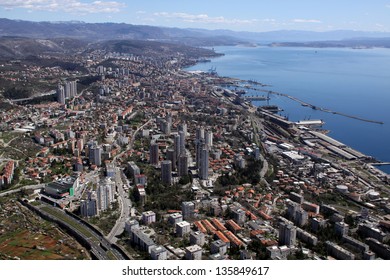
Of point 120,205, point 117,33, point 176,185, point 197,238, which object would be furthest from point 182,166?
point 117,33

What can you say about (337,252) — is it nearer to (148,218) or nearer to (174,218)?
(174,218)

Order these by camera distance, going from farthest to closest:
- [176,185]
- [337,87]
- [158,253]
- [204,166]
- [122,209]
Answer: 1. [337,87]
2. [204,166]
3. [176,185]
4. [122,209]
5. [158,253]

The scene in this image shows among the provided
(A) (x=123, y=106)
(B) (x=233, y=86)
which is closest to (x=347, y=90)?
Result: (B) (x=233, y=86)

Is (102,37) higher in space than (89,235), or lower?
higher

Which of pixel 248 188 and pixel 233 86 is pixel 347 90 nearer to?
pixel 233 86

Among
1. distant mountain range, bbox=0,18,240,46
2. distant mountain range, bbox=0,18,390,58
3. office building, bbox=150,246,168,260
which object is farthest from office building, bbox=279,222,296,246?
distant mountain range, bbox=0,18,240,46

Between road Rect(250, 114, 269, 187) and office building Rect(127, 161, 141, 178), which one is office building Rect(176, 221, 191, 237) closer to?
office building Rect(127, 161, 141, 178)
